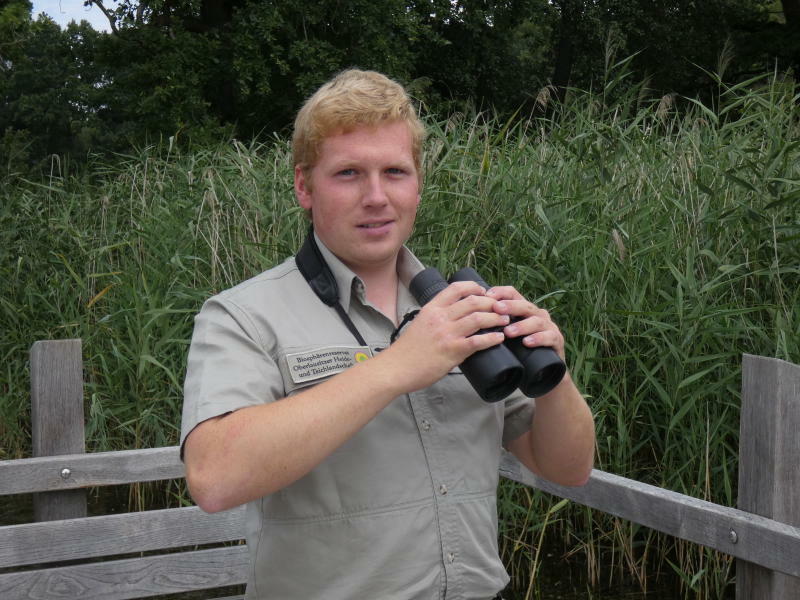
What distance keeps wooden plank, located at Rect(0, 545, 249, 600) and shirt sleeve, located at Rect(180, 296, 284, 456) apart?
145cm

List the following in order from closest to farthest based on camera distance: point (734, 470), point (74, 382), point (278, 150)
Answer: point (74, 382) → point (734, 470) → point (278, 150)

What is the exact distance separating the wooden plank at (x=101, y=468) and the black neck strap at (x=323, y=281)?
4.90 feet

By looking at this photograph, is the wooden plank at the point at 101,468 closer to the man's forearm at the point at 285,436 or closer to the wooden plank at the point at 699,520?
the wooden plank at the point at 699,520

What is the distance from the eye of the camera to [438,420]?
4.68 ft

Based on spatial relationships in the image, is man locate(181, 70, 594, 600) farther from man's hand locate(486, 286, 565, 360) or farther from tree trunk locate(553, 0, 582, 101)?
tree trunk locate(553, 0, 582, 101)

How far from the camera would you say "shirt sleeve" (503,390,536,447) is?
5.12ft

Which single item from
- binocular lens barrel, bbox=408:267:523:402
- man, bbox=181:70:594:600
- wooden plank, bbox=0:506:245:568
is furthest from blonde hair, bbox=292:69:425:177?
wooden plank, bbox=0:506:245:568

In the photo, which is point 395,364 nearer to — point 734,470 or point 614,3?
point 734,470

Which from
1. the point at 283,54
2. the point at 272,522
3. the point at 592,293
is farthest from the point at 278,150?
the point at 283,54

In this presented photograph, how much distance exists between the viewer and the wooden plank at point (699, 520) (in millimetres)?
2027

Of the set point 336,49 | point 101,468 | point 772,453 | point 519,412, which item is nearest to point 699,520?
point 772,453

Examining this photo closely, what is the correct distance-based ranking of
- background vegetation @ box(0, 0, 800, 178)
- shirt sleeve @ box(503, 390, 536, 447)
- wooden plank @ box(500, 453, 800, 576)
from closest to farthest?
shirt sleeve @ box(503, 390, 536, 447)
wooden plank @ box(500, 453, 800, 576)
background vegetation @ box(0, 0, 800, 178)

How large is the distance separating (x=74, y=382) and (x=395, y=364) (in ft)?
6.61

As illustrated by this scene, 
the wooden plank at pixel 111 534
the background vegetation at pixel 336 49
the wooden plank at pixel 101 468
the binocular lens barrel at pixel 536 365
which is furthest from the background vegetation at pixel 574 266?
the background vegetation at pixel 336 49
